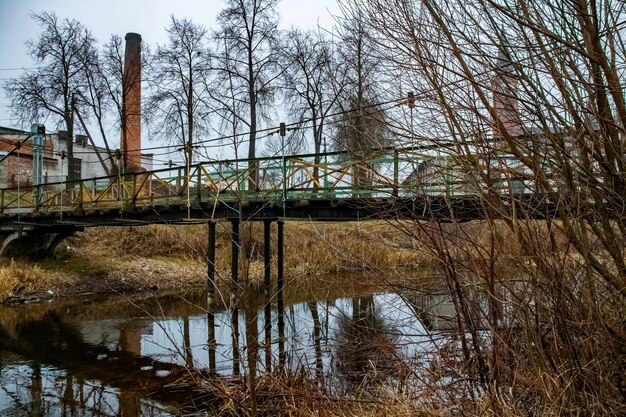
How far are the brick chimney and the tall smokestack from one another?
24413mm

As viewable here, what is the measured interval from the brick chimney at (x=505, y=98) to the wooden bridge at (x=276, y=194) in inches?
10.5

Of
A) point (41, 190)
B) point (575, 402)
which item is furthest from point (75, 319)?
point (575, 402)

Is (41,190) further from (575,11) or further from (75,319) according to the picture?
(575,11)

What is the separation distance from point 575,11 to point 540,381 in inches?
103

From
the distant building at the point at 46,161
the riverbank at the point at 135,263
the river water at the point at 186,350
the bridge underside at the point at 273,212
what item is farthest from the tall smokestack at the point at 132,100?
the river water at the point at 186,350

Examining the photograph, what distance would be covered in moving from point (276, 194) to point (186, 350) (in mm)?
7860

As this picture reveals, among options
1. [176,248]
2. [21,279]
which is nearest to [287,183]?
[21,279]

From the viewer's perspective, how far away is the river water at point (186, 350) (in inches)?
197

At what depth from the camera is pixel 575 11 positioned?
385 centimetres

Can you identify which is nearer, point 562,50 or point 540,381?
point 540,381

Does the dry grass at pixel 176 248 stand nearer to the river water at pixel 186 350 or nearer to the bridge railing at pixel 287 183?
the bridge railing at pixel 287 183

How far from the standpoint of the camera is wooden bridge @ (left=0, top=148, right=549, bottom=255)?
4.51 m

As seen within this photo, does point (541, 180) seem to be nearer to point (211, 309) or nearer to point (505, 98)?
point (505, 98)

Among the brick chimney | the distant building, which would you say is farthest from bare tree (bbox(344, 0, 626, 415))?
the distant building
